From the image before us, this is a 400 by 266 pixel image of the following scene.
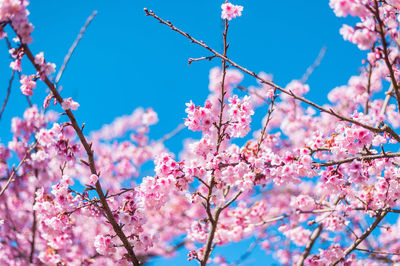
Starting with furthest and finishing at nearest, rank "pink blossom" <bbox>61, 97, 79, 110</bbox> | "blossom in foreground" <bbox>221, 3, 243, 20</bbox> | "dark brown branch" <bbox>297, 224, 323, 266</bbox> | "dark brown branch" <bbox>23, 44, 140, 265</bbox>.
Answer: "dark brown branch" <bbox>297, 224, 323, 266</bbox> → "blossom in foreground" <bbox>221, 3, 243, 20</bbox> → "pink blossom" <bbox>61, 97, 79, 110</bbox> → "dark brown branch" <bbox>23, 44, 140, 265</bbox>

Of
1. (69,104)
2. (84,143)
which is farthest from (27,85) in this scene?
(84,143)

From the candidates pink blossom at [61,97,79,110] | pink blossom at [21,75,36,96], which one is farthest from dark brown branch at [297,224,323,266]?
pink blossom at [21,75,36,96]

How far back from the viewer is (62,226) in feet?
13.3

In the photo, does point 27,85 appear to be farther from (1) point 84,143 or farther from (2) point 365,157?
(2) point 365,157

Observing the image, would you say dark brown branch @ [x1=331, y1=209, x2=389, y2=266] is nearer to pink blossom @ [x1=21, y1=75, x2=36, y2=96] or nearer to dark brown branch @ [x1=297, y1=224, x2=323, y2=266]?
dark brown branch @ [x1=297, y1=224, x2=323, y2=266]

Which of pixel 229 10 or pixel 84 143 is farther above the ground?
pixel 229 10

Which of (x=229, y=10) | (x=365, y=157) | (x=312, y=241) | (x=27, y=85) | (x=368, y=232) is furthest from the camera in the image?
(x=312, y=241)

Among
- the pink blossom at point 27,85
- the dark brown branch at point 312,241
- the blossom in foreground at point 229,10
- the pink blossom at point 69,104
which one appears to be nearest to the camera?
the pink blossom at point 69,104

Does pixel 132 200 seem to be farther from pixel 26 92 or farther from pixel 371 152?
pixel 371 152

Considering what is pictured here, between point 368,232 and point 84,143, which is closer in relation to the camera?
point 84,143

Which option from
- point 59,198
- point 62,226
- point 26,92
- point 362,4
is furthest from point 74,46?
point 362,4

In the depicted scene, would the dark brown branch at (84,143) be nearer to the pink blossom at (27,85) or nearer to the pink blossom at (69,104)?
the pink blossom at (69,104)

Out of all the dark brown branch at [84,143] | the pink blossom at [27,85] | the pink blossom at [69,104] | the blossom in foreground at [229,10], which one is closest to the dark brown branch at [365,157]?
the blossom in foreground at [229,10]

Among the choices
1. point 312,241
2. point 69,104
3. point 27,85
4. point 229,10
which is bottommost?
point 312,241
